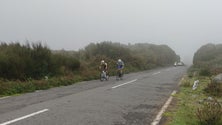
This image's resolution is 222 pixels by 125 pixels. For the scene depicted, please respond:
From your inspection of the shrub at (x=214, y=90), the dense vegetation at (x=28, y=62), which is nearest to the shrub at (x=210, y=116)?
the shrub at (x=214, y=90)

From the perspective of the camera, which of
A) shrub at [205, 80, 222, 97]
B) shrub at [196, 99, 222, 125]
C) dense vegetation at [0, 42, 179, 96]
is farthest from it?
dense vegetation at [0, 42, 179, 96]

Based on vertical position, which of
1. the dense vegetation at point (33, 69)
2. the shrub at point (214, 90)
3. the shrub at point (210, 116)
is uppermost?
the dense vegetation at point (33, 69)

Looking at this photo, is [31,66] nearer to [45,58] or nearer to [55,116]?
[45,58]

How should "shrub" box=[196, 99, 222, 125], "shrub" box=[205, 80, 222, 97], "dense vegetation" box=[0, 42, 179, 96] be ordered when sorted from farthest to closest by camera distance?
"dense vegetation" box=[0, 42, 179, 96] → "shrub" box=[205, 80, 222, 97] → "shrub" box=[196, 99, 222, 125]

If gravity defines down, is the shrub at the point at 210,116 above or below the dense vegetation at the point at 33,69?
below

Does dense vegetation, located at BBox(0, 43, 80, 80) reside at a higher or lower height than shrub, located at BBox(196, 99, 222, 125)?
higher

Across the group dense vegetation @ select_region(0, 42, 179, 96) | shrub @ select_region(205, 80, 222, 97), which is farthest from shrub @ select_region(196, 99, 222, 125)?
dense vegetation @ select_region(0, 42, 179, 96)

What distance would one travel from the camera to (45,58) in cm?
2078

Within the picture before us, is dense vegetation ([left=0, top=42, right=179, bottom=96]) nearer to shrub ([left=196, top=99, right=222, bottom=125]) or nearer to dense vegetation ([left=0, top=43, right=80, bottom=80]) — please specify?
dense vegetation ([left=0, top=43, right=80, bottom=80])

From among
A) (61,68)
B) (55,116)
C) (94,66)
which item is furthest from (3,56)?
(94,66)

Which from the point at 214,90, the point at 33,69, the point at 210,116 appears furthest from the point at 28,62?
the point at 210,116

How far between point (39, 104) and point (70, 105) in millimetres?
1033

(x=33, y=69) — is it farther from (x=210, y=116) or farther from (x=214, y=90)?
(x=210, y=116)

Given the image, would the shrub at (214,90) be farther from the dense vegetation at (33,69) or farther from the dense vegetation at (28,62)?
the dense vegetation at (28,62)
